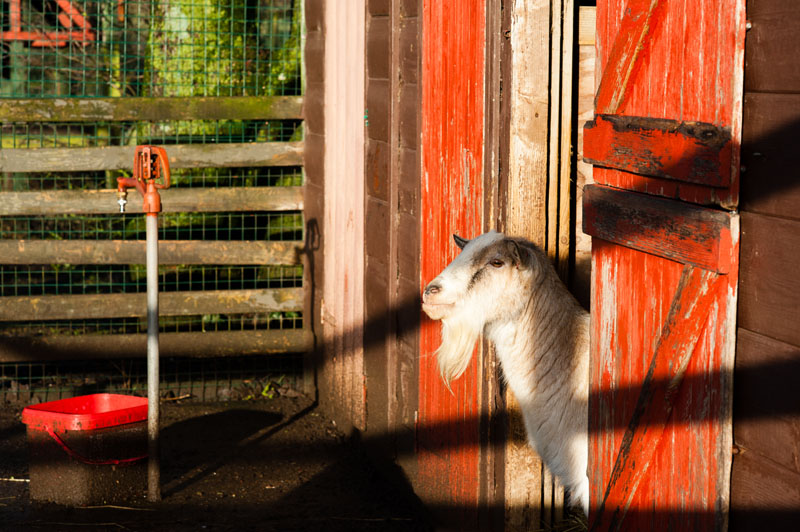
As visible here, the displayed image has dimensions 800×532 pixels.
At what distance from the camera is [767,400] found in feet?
8.35

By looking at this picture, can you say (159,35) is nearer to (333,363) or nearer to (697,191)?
(333,363)

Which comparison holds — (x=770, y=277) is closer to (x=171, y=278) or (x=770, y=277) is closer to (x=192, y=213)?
(x=192, y=213)

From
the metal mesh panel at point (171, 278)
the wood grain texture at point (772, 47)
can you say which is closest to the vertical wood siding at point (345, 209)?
the metal mesh panel at point (171, 278)

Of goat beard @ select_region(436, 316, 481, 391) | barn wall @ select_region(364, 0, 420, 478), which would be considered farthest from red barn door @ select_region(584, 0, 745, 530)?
barn wall @ select_region(364, 0, 420, 478)

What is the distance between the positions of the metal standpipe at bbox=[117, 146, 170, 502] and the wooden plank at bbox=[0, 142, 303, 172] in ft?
5.91

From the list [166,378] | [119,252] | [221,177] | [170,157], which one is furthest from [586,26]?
[166,378]

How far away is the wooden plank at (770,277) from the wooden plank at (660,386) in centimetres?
11

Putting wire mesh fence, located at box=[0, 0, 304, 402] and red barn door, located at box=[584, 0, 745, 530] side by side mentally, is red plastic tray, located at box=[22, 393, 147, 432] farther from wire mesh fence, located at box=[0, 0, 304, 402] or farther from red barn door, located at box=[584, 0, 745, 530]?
red barn door, located at box=[584, 0, 745, 530]

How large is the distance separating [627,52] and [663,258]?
0.64 m

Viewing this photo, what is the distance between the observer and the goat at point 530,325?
4.04 metres

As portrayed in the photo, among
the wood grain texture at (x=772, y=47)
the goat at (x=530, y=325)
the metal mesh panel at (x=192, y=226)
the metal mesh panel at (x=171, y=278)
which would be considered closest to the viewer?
the wood grain texture at (x=772, y=47)

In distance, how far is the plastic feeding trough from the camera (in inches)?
227

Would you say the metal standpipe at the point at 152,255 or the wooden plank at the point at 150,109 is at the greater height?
the wooden plank at the point at 150,109

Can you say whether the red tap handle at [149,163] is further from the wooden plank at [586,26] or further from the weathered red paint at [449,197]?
the wooden plank at [586,26]
